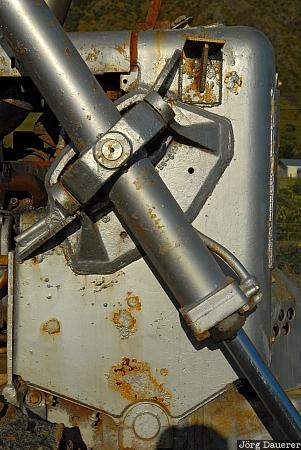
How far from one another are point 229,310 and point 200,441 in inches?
27.4

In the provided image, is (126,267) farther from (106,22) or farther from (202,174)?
(106,22)

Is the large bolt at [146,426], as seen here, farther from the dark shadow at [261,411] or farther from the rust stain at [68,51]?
the rust stain at [68,51]

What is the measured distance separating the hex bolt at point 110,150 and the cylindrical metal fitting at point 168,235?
0.09 meters

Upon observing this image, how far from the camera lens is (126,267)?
8.32ft

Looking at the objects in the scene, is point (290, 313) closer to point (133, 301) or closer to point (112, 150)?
point (133, 301)

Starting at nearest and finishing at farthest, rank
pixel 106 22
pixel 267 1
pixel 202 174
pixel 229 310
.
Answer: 1. pixel 229 310
2. pixel 202 174
3. pixel 106 22
4. pixel 267 1

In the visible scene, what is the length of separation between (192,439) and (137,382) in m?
0.30

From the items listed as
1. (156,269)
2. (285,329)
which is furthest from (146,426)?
(285,329)

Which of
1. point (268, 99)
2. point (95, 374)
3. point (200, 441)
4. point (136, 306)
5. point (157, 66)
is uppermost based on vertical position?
point (157, 66)

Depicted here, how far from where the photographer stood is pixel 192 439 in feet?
8.56

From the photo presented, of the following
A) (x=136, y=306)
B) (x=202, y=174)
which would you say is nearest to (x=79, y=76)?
(x=202, y=174)

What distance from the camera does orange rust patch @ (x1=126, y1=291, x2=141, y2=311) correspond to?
2535mm

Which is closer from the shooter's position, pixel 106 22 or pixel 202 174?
pixel 202 174

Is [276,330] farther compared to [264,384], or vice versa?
[276,330]
